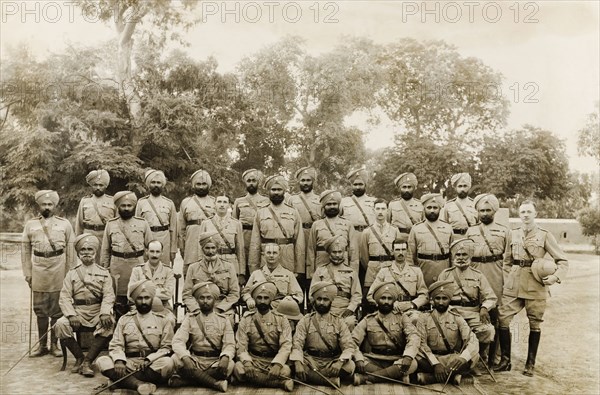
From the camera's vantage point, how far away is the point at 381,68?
1170cm

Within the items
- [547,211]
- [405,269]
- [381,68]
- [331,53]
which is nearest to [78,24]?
[331,53]

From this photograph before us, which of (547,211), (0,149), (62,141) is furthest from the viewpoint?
(547,211)

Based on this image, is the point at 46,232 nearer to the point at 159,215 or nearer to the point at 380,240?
the point at 159,215

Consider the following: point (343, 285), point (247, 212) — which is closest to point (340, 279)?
point (343, 285)

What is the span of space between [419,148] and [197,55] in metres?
5.71

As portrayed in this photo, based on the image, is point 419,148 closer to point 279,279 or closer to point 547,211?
point 279,279

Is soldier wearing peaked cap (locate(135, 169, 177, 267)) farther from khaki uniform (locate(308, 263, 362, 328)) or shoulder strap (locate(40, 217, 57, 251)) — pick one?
khaki uniform (locate(308, 263, 362, 328))

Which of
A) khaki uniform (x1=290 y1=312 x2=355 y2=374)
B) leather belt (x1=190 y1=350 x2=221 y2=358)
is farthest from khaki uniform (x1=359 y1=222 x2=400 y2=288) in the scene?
leather belt (x1=190 y1=350 x2=221 y2=358)

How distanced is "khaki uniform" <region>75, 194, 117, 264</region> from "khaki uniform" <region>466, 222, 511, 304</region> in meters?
3.97

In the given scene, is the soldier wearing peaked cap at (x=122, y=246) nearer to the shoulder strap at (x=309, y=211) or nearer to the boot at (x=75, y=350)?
the boot at (x=75, y=350)

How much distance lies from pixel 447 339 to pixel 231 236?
245 cm

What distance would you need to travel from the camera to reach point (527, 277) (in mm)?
5684

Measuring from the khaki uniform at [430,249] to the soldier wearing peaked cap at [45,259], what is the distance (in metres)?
3.77

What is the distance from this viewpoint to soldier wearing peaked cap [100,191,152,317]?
19.5ft
